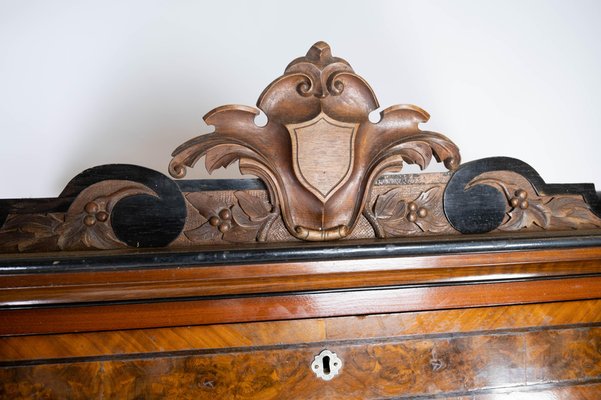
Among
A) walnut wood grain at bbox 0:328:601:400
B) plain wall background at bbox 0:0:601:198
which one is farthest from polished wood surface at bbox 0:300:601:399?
plain wall background at bbox 0:0:601:198

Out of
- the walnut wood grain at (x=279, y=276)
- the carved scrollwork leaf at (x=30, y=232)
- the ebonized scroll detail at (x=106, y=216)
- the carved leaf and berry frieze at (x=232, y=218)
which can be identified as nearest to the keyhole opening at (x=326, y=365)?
the walnut wood grain at (x=279, y=276)

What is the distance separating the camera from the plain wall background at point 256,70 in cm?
150

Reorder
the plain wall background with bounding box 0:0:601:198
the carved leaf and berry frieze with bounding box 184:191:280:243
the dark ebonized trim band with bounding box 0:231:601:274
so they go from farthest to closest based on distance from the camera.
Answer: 1. the plain wall background with bounding box 0:0:601:198
2. the carved leaf and berry frieze with bounding box 184:191:280:243
3. the dark ebonized trim band with bounding box 0:231:601:274

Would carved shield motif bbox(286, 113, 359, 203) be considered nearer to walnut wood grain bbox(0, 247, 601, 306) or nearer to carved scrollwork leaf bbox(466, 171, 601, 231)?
walnut wood grain bbox(0, 247, 601, 306)

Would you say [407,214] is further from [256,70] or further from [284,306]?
[256,70]

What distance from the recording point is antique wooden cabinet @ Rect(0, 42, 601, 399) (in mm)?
917

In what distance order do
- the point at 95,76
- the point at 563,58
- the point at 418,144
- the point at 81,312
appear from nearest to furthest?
the point at 81,312 < the point at 418,144 < the point at 95,76 < the point at 563,58

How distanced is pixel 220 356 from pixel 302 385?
0.15 meters

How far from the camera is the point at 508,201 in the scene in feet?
3.52

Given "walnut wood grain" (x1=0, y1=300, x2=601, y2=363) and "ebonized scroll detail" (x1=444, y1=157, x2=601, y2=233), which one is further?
"ebonized scroll detail" (x1=444, y1=157, x2=601, y2=233)

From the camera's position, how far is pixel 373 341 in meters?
0.99

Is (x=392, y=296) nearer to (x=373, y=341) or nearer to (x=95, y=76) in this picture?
(x=373, y=341)

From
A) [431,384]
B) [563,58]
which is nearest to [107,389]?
A: [431,384]

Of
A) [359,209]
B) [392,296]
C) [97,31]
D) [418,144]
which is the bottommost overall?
[392,296]
